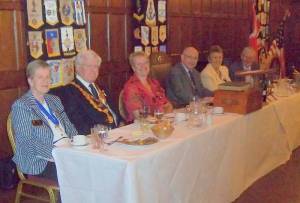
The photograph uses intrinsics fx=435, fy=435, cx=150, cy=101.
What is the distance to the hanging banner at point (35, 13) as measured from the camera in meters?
3.52

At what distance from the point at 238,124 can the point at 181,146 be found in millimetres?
814

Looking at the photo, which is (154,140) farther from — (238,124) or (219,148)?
(238,124)

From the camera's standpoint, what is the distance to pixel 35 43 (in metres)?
3.62

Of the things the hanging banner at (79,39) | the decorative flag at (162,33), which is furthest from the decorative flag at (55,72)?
the decorative flag at (162,33)

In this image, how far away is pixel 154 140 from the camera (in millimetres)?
2502

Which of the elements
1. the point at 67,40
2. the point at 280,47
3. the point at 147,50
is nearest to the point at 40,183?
the point at 67,40

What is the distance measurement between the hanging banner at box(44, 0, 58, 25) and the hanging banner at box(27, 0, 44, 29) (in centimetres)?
7

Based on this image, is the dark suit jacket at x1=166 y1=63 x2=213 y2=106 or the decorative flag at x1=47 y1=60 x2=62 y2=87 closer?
the decorative flag at x1=47 y1=60 x2=62 y2=87

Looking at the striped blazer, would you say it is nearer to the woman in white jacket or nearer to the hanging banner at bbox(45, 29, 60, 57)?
the hanging banner at bbox(45, 29, 60, 57)

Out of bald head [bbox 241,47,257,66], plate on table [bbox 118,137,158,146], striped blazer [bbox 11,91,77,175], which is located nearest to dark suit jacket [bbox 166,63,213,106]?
bald head [bbox 241,47,257,66]

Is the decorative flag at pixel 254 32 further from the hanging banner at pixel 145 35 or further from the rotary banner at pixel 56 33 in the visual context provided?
the rotary banner at pixel 56 33

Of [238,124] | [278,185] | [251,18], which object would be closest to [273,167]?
[278,185]

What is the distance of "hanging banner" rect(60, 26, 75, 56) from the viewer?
3.87 meters

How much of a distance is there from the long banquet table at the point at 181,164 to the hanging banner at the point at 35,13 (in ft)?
4.40
